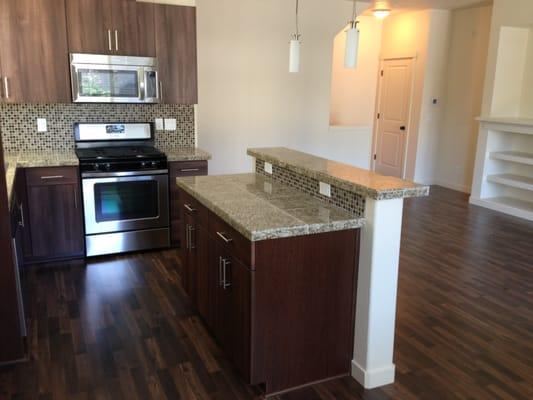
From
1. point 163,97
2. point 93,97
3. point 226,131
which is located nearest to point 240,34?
point 226,131

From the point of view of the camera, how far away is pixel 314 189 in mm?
2879

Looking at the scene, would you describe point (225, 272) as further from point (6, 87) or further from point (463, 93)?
point (463, 93)

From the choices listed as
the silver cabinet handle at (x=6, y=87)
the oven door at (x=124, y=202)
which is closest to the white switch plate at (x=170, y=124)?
the oven door at (x=124, y=202)

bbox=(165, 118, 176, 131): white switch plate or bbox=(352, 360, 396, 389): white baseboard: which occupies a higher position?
bbox=(165, 118, 176, 131): white switch plate

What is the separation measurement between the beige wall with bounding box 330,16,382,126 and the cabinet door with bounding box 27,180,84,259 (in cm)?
530

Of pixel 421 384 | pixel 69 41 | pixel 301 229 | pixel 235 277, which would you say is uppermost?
pixel 69 41

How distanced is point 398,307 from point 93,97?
10.3 ft

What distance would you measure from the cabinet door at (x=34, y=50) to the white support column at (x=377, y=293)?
309 cm

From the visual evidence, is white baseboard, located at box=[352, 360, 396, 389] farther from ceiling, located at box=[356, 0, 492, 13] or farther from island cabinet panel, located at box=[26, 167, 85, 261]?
ceiling, located at box=[356, 0, 492, 13]

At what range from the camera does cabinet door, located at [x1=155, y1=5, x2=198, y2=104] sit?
4371 mm

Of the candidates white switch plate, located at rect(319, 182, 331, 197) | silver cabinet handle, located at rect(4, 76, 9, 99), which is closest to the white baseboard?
white switch plate, located at rect(319, 182, 331, 197)

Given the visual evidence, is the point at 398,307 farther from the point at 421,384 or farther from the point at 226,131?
the point at 226,131

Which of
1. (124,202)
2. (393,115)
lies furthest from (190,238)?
(393,115)

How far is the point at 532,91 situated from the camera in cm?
635
